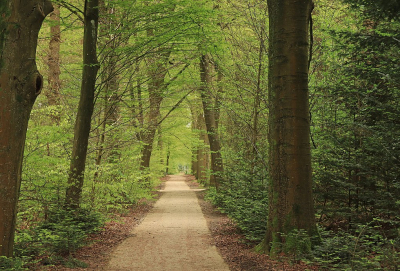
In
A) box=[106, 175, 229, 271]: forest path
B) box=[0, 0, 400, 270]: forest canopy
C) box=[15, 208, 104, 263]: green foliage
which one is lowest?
box=[106, 175, 229, 271]: forest path

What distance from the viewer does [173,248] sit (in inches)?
352

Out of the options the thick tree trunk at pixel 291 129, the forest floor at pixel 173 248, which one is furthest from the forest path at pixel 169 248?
the thick tree trunk at pixel 291 129

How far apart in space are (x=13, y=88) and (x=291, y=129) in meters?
4.88

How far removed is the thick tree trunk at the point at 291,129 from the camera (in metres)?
7.21

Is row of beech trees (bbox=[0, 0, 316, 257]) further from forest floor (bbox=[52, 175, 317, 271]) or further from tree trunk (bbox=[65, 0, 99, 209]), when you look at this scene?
forest floor (bbox=[52, 175, 317, 271])

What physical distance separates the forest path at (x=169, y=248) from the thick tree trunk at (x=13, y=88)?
269 cm

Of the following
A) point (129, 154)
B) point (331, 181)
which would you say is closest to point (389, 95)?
point (331, 181)

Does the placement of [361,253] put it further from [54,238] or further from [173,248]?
[54,238]

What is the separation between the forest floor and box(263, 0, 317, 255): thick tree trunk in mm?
872

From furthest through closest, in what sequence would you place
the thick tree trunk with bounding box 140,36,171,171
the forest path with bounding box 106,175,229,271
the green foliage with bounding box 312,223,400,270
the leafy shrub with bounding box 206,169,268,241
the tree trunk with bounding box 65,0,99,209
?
the thick tree trunk with bounding box 140,36,171,171, the tree trunk with bounding box 65,0,99,209, the leafy shrub with bounding box 206,169,268,241, the forest path with bounding box 106,175,229,271, the green foliage with bounding box 312,223,400,270

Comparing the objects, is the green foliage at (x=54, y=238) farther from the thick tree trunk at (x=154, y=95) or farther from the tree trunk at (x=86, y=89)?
the thick tree trunk at (x=154, y=95)

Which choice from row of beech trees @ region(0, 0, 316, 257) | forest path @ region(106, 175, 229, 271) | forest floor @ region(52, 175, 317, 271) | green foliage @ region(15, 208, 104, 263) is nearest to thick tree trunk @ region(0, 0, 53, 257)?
row of beech trees @ region(0, 0, 316, 257)

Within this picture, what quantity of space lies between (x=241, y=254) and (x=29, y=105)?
17.2 ft

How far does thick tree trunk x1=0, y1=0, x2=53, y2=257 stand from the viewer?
5.01m
